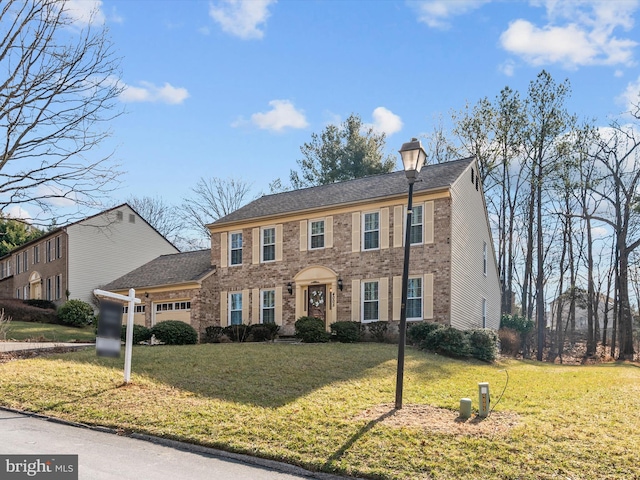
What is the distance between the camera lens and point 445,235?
1962cm

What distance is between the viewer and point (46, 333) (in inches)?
969

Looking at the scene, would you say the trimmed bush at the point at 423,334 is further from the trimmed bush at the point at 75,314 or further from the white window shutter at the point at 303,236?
the trimmed bush at the point at 75,314

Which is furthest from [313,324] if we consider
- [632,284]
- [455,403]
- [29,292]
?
[632,284]

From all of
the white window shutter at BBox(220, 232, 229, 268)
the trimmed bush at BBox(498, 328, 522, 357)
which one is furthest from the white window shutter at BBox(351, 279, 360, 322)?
the trimmed bush at BBox(498, 328, 522, 357)

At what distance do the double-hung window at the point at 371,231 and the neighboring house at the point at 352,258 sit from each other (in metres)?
0.04

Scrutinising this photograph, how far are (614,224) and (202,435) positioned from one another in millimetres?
27506

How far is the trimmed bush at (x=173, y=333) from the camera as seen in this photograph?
753 inches

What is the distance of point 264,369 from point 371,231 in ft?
31.2

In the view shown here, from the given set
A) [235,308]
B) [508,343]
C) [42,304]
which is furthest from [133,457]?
[42,304]

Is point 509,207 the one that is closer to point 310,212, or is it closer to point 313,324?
point 310,212


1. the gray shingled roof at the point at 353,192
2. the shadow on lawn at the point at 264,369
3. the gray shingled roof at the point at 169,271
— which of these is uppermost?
the gray shingled roof at the point at 353,192

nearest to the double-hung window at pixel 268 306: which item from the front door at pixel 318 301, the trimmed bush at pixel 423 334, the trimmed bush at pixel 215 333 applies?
the front door at pixel 318 301

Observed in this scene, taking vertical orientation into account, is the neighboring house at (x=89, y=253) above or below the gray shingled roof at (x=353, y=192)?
below

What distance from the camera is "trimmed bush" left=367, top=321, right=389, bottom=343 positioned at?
19719 mm
